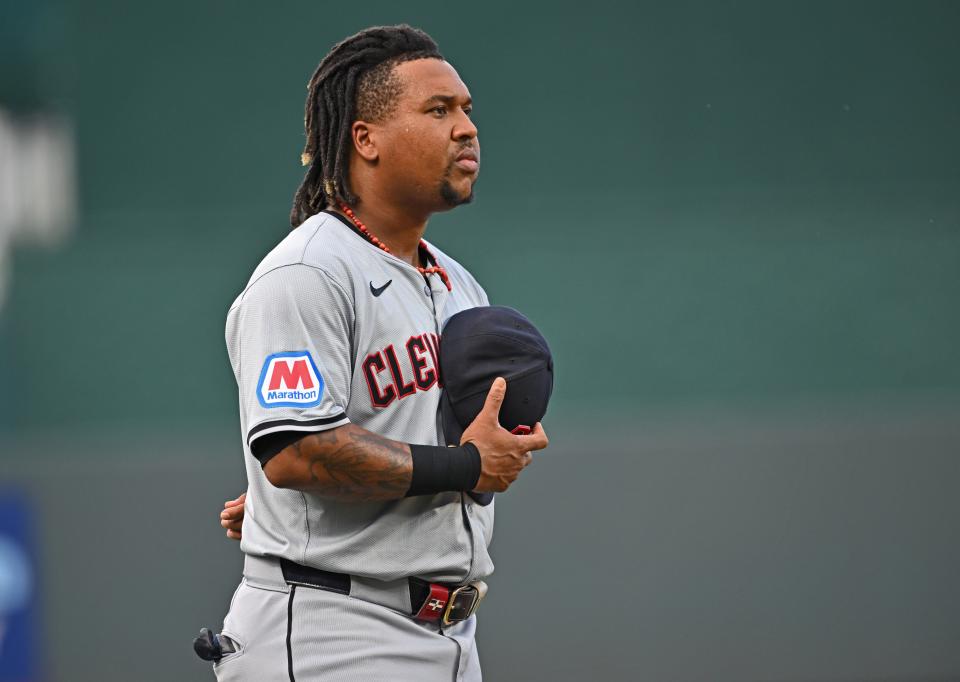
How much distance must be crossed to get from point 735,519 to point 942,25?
4594 mm

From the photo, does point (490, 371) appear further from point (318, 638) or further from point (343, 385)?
point (318, 638)

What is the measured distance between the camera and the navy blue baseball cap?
3.07 meters

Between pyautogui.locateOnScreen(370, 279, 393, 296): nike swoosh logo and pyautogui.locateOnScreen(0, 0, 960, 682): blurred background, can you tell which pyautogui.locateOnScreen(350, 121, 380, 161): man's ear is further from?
pyautogui.locateOnScreen(0, 0, 960, 682): blurred background

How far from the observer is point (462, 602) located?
3156 mm

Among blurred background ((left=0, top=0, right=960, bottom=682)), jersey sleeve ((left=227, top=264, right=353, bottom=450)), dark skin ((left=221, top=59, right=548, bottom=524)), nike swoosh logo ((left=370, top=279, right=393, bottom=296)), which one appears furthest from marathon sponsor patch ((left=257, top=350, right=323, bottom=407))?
blurred background ((left=0, top=0, right=960, bottom=682))

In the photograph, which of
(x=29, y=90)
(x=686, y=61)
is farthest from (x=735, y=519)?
(x=29, y=90)

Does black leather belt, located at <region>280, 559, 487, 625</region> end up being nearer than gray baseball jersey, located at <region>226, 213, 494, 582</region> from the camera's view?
No

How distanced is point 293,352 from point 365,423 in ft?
0.92

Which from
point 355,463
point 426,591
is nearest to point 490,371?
point 355,463

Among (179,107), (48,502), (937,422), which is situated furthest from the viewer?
(179,107)

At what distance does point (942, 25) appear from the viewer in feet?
31.0

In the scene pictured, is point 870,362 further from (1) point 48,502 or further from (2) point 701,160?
(1) point 48,502

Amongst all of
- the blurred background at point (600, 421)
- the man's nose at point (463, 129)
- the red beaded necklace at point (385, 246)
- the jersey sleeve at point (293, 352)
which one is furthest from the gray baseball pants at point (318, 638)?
the blurred background at point (600, 421)

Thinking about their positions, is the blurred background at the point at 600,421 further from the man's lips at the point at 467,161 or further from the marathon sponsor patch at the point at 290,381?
the marathon sponsor patch at the point at 290,381
